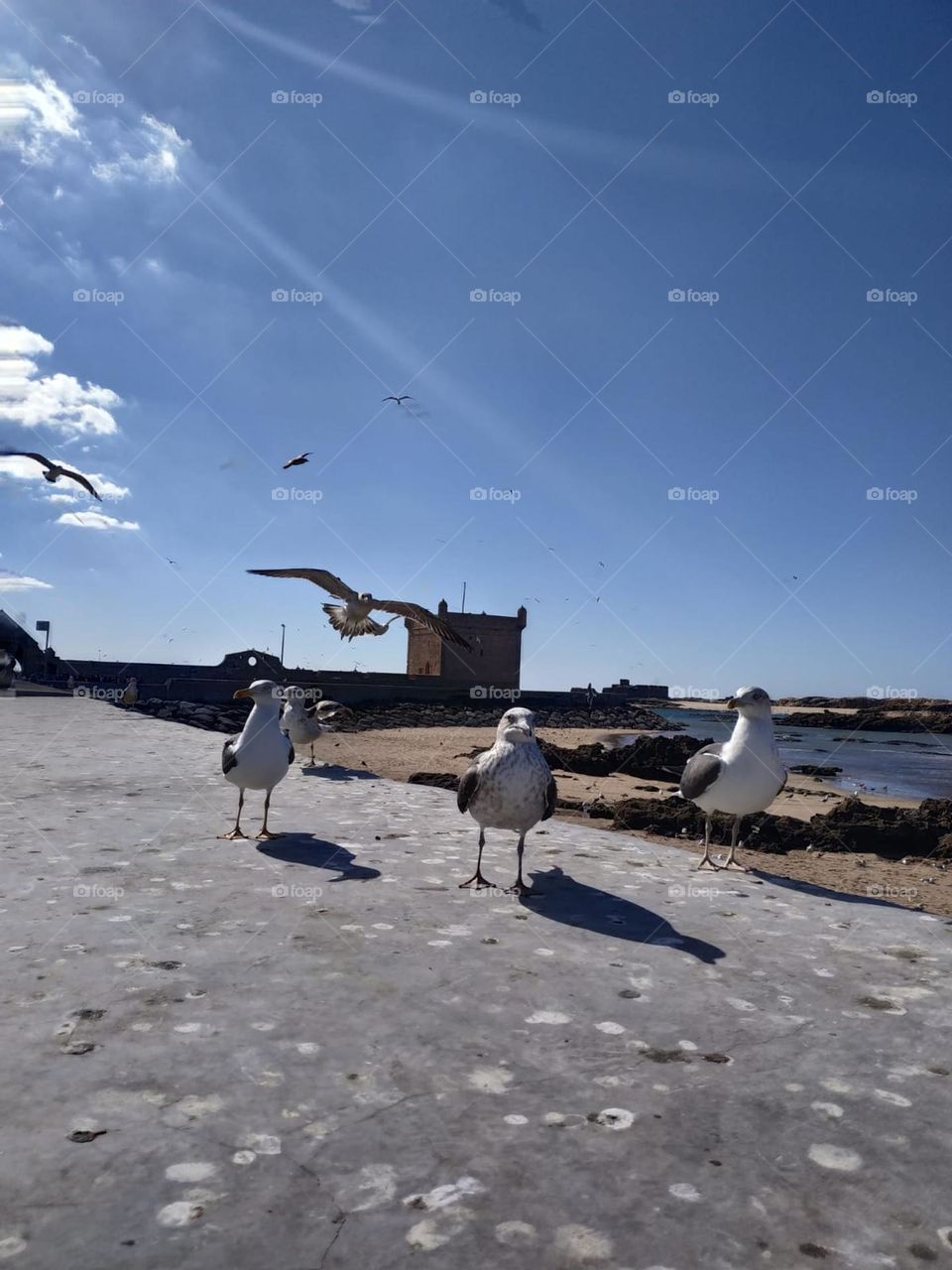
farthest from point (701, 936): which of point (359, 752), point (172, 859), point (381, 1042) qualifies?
point (359, 752)

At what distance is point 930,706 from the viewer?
112438mm

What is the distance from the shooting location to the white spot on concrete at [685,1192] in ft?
7.27

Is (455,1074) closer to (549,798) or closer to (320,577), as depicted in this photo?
(549,798)

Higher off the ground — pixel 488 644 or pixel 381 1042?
pixel 488 644

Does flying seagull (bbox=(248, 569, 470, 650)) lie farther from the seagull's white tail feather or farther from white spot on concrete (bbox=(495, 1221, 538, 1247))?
white spot on concrete (bbox=(495, 1221, 538, 1247))

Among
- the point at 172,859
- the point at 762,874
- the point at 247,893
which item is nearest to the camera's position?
the point at 247,893

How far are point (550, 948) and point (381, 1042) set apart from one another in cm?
151

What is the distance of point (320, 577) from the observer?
14.8m

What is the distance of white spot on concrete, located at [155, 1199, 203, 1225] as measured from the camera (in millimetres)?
2023

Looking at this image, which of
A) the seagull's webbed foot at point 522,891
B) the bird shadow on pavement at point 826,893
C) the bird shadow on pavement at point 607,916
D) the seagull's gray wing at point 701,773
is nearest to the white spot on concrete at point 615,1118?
the bird shadow on pavement at point 607,916

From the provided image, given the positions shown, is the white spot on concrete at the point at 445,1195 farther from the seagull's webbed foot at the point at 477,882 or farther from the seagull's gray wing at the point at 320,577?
the seagull's gray wing at the point at 320,577

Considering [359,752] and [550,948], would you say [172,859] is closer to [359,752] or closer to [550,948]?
[550,948]

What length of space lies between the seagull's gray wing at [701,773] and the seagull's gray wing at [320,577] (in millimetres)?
8685

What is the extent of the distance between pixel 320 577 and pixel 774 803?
11.8 metres
